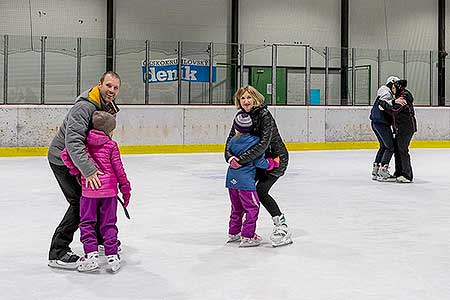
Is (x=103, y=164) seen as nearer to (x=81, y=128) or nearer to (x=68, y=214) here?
(x=81, y=128)

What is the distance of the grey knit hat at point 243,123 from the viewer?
518 centimetres

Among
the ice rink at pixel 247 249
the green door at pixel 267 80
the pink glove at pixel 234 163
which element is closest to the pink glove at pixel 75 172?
the ice rink at pixel 247 249

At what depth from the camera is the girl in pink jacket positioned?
4.34 m

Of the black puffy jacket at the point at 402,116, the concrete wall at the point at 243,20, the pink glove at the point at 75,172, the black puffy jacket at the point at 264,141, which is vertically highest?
the concrete wall at the point at 243,20

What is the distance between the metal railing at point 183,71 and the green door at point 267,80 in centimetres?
2

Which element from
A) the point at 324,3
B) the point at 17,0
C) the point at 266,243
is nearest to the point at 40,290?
the point at 266,243

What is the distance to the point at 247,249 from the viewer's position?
531 centimetres

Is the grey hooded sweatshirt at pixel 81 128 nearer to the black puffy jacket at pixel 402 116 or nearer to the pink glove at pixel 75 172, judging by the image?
the pink glove at pixel 75 172

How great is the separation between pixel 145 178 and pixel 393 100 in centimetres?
372

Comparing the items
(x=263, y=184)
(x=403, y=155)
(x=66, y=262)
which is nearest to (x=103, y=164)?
(x=66, y=262)

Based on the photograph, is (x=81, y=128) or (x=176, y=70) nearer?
(x=81, y=128)

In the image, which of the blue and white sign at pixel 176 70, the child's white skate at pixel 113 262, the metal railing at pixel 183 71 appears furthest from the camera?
the blue and white sign at pixel 176 70

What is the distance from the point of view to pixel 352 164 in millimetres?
13031

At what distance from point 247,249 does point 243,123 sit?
95cm
